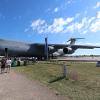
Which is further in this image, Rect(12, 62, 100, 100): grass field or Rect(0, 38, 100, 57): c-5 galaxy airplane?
Rect(0, 38, 100, 57): c-5 galaxy airplane

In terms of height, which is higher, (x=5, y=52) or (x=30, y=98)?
(x=5, y=52)

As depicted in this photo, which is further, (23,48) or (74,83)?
(23,48)

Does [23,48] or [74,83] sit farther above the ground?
[23,48]

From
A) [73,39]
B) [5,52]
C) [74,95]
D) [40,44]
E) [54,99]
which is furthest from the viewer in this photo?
[73,39]

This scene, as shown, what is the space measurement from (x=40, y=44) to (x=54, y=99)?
21.1 meters

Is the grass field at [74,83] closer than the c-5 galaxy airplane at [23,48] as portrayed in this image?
Yes

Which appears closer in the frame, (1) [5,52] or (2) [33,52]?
(1) [5,52]

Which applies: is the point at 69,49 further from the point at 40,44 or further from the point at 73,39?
the point at 73,39

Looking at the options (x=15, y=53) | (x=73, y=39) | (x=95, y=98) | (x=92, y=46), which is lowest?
(x=95, y=98)

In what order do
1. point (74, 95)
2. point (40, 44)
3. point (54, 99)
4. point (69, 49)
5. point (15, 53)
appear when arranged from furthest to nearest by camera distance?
point (40, 44)
point (69, 49)
point (15, 53)
point (74, 95)
point (54, 99)

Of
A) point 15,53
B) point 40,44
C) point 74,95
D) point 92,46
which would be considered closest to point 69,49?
point 92,46

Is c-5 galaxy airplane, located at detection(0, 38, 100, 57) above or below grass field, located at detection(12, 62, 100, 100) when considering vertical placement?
above

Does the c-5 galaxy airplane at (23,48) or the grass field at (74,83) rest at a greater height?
the c-5 galaxy airplane at (23,48)

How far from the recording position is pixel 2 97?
320 centimetres
